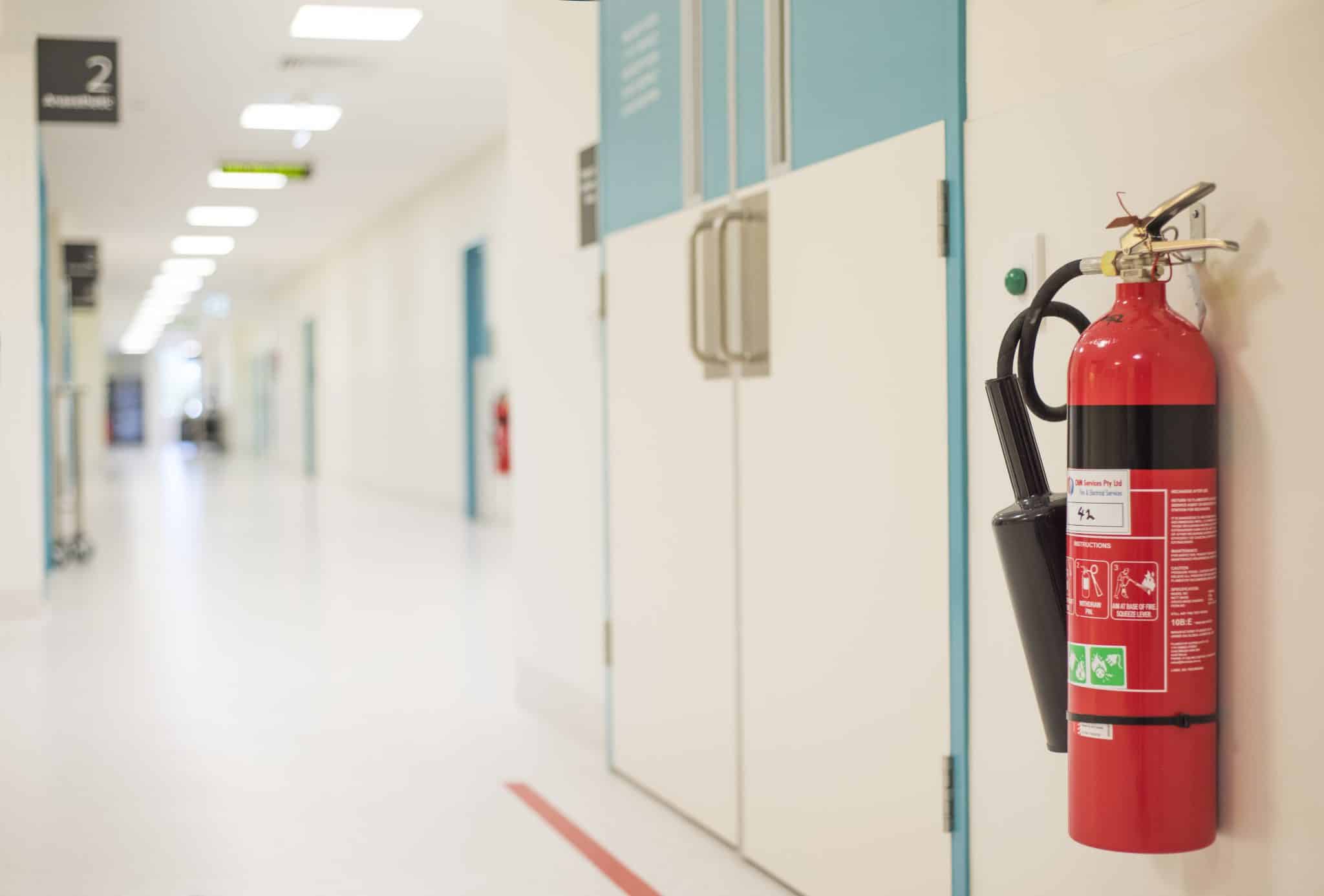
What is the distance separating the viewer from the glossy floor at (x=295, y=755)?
293 centimetres

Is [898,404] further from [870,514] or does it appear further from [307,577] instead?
[307,577]

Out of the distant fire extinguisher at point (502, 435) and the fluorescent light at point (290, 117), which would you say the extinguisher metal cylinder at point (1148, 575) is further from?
the distant fire extinguisher at point (502, 435)

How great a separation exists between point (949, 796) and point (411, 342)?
12027 millimetres

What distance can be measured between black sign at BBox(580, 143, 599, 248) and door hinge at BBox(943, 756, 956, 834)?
219 cm

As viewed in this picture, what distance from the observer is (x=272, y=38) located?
22.9ft

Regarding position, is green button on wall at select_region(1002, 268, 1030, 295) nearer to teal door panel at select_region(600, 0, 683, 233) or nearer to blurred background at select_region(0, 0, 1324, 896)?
blurred background at select_region(0, 0, 1324, 896)

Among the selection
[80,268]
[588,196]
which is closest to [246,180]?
[80,268]

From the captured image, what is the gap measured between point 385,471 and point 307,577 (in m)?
7.08

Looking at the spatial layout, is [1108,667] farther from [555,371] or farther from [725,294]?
[555,371]

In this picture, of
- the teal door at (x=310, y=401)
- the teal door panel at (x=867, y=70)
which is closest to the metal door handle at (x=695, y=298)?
the teal door panel at (x=867, y=70)

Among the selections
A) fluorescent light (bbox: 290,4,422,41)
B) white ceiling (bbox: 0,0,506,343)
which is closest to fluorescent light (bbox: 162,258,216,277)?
white ceiling (bbox: 0,0,506,343)

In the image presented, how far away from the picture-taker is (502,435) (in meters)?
10.2

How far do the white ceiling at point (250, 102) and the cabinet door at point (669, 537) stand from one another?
3.66m

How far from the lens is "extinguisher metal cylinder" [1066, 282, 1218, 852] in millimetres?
1634
